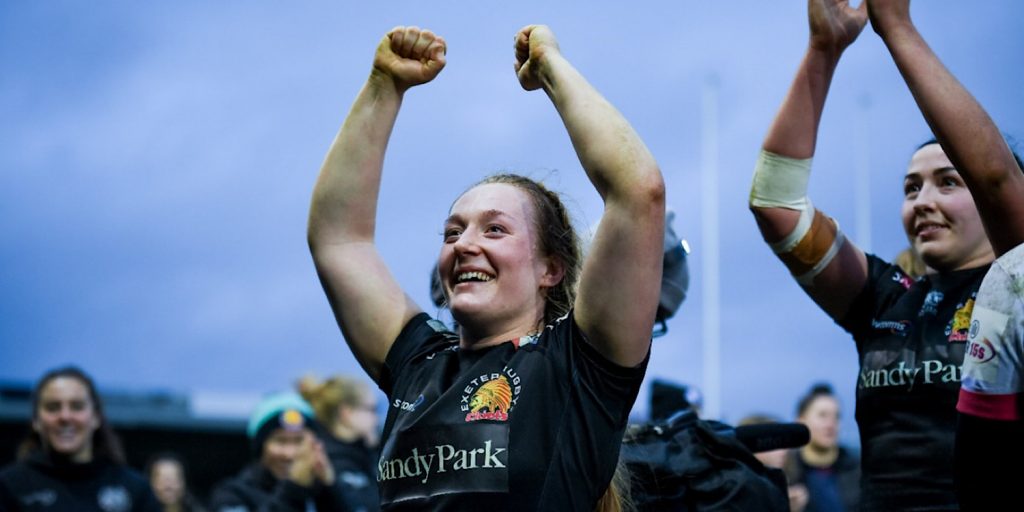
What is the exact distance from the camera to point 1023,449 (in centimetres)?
191

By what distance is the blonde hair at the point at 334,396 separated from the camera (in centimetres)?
729

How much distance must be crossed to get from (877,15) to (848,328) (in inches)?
39.0

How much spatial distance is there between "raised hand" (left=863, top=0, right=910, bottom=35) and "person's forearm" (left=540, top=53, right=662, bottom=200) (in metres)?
0.70

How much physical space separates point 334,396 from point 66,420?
1.78 m

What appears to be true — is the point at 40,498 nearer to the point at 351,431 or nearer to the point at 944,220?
the point at 351,431

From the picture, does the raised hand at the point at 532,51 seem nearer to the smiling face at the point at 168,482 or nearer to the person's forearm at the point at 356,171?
the person's forearm at the point at 356,171

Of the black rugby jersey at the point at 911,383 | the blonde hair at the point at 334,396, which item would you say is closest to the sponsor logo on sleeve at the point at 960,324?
the black rugby jersey at the point at 911,383

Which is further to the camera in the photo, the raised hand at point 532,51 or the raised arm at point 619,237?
the raised hand at point 532,51

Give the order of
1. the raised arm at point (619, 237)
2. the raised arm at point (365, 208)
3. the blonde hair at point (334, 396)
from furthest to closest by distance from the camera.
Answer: the blonde hair at point (334, 396) < the raised arm at point (365, 208) < the raised arm at point (619, 237)

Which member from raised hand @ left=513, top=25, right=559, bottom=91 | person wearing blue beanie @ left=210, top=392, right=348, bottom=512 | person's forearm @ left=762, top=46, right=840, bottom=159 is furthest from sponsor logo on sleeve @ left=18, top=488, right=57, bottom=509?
person's forearm @ left=762, top=46, right=840, bottom=159

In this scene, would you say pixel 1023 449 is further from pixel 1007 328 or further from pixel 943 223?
pixel 943 223

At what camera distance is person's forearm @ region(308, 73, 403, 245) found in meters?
3.05

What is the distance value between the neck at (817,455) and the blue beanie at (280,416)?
9.46 feet

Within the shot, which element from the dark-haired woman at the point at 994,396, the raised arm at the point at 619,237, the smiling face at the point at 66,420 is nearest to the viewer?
the dark-haired woman at the point at 994,396
